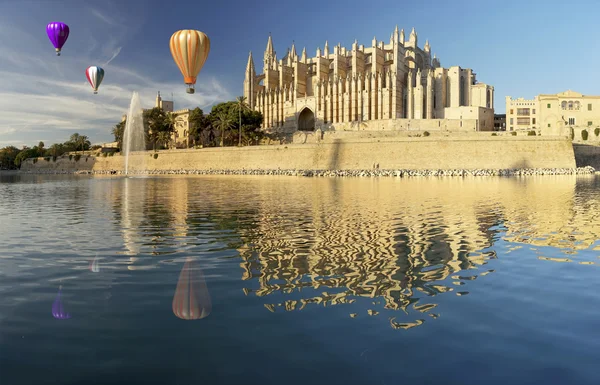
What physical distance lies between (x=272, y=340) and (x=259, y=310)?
3.16 ft

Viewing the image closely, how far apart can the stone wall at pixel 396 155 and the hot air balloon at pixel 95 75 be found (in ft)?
87.0

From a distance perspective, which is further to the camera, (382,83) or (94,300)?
(382,83)

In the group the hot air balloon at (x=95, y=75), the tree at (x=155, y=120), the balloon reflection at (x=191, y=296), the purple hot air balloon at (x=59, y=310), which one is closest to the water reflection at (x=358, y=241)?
the balloon reflection at (x=191, y=296)

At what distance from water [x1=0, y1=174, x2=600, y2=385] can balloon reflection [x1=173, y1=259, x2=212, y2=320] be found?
25 mm

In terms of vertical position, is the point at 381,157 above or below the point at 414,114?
below

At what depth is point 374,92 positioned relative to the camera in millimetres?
68688

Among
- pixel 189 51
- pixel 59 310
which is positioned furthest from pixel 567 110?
pixel 59 310

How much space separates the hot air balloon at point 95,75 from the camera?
3597 cm

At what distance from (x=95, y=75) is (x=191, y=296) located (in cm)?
3403

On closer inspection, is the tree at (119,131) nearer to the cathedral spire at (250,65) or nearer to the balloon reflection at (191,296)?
the cathedral spire at (250,65)

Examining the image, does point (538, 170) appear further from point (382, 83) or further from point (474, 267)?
point (474, 267)

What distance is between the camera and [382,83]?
6931cm

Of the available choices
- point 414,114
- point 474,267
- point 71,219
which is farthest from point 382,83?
point 474,267

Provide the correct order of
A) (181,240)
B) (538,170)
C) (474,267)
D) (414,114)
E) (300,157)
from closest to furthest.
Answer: (474,267)
(181,240)
(538,170)
(300,157)
(414,114)
